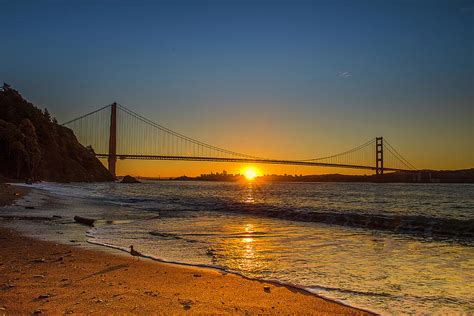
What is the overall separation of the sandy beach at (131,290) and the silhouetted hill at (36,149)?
53.5m

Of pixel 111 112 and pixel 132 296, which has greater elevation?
pixel 111 112

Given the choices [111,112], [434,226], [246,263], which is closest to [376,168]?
[111,112]

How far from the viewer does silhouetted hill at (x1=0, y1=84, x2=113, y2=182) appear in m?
54.8

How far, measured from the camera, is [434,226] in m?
12.4

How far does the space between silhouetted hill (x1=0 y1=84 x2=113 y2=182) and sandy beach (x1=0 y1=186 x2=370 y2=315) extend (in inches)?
2107

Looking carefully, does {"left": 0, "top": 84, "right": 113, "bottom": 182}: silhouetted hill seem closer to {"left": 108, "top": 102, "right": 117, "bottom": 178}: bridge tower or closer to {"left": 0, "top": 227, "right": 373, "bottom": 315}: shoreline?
{"left": 108, "top": 102, "right": 117, "bottom": 178}: bridge tower

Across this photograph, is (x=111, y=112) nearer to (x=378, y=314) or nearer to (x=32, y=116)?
(x=32, y=116)

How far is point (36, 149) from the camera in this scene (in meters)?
57.5

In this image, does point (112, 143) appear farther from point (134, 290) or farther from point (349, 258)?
point (134, 290)

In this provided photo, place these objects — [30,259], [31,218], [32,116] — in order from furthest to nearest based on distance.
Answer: [32,116]
[31,218]
[30,259]

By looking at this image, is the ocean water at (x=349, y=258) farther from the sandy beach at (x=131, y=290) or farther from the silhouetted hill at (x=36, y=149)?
the silhouetted hill at (x=36, y=149)

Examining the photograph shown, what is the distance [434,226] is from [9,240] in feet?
36.7

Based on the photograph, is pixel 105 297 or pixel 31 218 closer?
pixel 105 297

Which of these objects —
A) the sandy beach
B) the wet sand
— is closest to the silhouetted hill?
the wet sand
